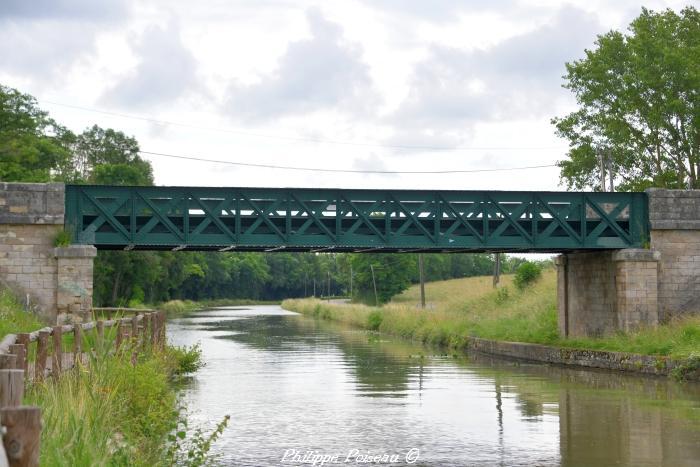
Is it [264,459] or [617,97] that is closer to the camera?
[264,459]

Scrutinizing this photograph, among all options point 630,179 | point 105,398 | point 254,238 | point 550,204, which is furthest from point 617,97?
point 105,398

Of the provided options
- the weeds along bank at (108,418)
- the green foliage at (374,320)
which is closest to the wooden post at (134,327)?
the weeds along bank at (108,418)

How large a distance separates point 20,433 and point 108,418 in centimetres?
563

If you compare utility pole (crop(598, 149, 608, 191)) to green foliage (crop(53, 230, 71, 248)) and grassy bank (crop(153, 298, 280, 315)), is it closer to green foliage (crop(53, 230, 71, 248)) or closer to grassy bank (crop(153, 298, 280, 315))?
green foliage (crop(53, 230, 71, 248))

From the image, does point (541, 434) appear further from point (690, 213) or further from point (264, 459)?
point (690, 213)

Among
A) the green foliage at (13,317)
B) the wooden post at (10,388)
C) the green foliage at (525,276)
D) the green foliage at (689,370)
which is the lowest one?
the green foliage at (689,370)

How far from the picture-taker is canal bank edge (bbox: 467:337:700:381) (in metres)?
25.5

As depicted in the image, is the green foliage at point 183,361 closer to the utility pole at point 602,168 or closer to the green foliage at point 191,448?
the green foliage at point 191,448

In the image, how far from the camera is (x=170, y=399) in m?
15.2

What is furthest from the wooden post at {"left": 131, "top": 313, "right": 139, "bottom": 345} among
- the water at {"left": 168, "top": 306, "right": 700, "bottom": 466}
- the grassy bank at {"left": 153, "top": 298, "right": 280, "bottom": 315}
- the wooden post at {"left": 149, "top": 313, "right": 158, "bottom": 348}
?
the grassy bank at {"left": 153, "top": 298, "right": 280, "bottom": 315}

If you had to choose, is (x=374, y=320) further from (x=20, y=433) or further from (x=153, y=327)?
(x=20, y=433)

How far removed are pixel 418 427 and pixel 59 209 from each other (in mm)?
15878

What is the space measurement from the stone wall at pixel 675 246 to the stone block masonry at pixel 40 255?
1773cm

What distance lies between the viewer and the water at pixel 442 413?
1402 centimetres
